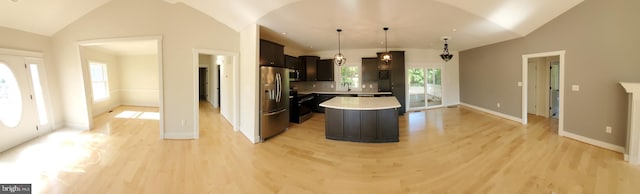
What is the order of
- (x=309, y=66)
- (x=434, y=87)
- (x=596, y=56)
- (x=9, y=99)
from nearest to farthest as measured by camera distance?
(x=596, y=56), (x=9, y=99), (x=309, y=66), (x=434, y=87)

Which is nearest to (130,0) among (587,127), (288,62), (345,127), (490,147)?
(288,62)

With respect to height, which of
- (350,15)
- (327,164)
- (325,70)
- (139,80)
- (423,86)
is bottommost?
(327,164)

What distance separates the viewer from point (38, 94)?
4777 millimetres

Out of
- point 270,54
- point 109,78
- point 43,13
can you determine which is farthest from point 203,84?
point 270,54

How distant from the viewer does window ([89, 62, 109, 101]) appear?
23.7ft

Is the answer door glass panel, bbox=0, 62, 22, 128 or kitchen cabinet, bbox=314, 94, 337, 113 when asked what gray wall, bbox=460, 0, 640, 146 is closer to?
kitchen cabinet, bbox=314, 94, 337, 113

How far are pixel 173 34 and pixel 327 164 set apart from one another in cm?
403

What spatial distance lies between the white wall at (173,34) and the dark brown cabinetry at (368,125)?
284 centimetres

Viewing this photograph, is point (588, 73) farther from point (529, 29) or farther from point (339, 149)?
point (339, 149)

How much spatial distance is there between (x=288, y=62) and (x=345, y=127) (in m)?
2.84

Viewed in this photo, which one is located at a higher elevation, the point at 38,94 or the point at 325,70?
the point at 325,70

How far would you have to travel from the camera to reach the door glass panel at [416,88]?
316 inches

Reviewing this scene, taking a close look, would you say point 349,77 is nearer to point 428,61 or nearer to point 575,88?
point 428,61

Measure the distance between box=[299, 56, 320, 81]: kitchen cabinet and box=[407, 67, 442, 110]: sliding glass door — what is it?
3.44 meters
